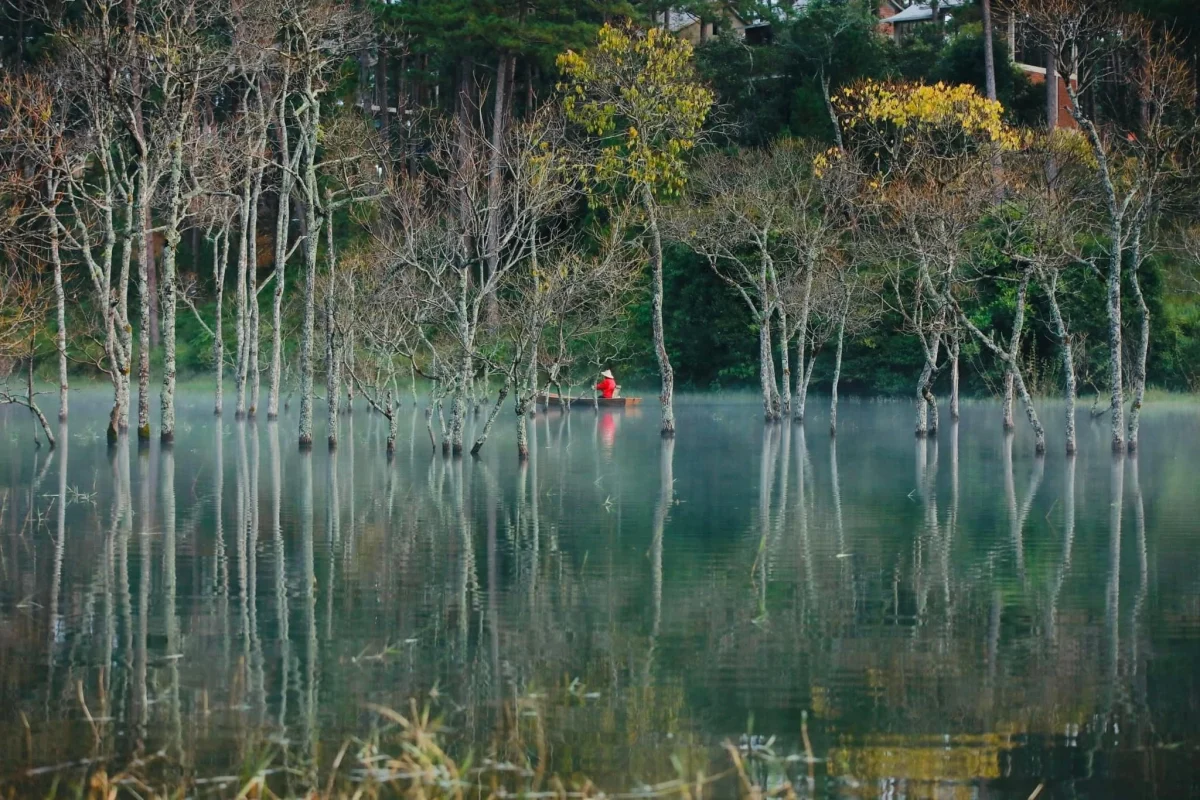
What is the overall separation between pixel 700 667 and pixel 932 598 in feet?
13.4

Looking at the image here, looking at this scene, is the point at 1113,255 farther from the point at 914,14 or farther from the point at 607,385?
the point at 914,14

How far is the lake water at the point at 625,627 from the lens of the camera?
930 centimetres

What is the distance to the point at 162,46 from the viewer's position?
33.7m

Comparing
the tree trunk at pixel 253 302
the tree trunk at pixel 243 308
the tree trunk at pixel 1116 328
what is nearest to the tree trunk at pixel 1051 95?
the tree trunk at pixel 1116 328

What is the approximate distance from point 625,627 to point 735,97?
193ft

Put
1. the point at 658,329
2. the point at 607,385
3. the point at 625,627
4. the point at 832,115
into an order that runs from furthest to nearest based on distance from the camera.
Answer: the point at 607,385 < the point at 832,115 < the point at 658,329 < the point at 625,627

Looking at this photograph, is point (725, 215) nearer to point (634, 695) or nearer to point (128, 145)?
point (128, 145)

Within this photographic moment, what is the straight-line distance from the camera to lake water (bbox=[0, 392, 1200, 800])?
9297 mm

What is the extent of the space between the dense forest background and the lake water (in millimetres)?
31283

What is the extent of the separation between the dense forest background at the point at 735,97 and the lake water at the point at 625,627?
3128 cm

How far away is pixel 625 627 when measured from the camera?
522 inches

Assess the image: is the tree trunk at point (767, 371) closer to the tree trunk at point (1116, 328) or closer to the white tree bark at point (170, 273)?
the tree trunk at point (1116, 328)

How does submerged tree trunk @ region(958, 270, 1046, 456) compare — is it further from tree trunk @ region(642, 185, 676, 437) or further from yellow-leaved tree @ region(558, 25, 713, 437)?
yellow-leaved tree @ region(558, 25, 713, 437)

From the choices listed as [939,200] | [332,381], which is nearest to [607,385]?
[939,200]
